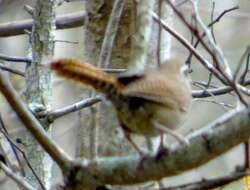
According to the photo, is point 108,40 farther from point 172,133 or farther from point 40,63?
point 40,63

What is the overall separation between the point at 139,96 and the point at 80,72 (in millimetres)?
142

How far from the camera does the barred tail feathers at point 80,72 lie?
1343mm

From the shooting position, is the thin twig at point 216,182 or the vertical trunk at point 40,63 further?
the vertical trunk at point 40,63

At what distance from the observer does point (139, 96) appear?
1.41 meters

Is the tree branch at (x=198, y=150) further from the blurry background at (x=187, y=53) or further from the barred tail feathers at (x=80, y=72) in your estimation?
the blurry background at (x=187, y=53)

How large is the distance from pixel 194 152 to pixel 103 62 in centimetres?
36

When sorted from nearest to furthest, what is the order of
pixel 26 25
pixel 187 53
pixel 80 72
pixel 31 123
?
1. pixel 80 72
2. pixel 31 123
3. pixel 26 25
4. pixel 187 53

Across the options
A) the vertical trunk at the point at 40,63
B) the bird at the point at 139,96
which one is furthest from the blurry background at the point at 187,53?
the bird at the point at 139,96

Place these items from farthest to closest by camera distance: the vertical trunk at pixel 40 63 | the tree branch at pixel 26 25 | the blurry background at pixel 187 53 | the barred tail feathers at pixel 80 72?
1. the blurry background at pixel 187 53
2. the tree branch at pixel 26 25
3. the vertical trunk at pixel 40 63
4. the barred tail feathers at pixel 80 72

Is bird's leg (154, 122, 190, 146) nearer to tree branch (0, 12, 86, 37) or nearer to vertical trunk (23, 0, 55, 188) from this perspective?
vertical trunk (23, 0, 55, 188)

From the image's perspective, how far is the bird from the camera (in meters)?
1.35

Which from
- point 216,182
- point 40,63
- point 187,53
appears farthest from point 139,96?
point 187,53

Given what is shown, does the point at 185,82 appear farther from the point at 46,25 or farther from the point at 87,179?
the point at 46,25

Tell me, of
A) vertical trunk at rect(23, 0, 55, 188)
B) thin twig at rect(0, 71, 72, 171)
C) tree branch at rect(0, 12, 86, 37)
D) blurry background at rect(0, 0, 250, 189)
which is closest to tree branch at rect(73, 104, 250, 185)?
thin twig at rect(0, 71, 72, 171)
